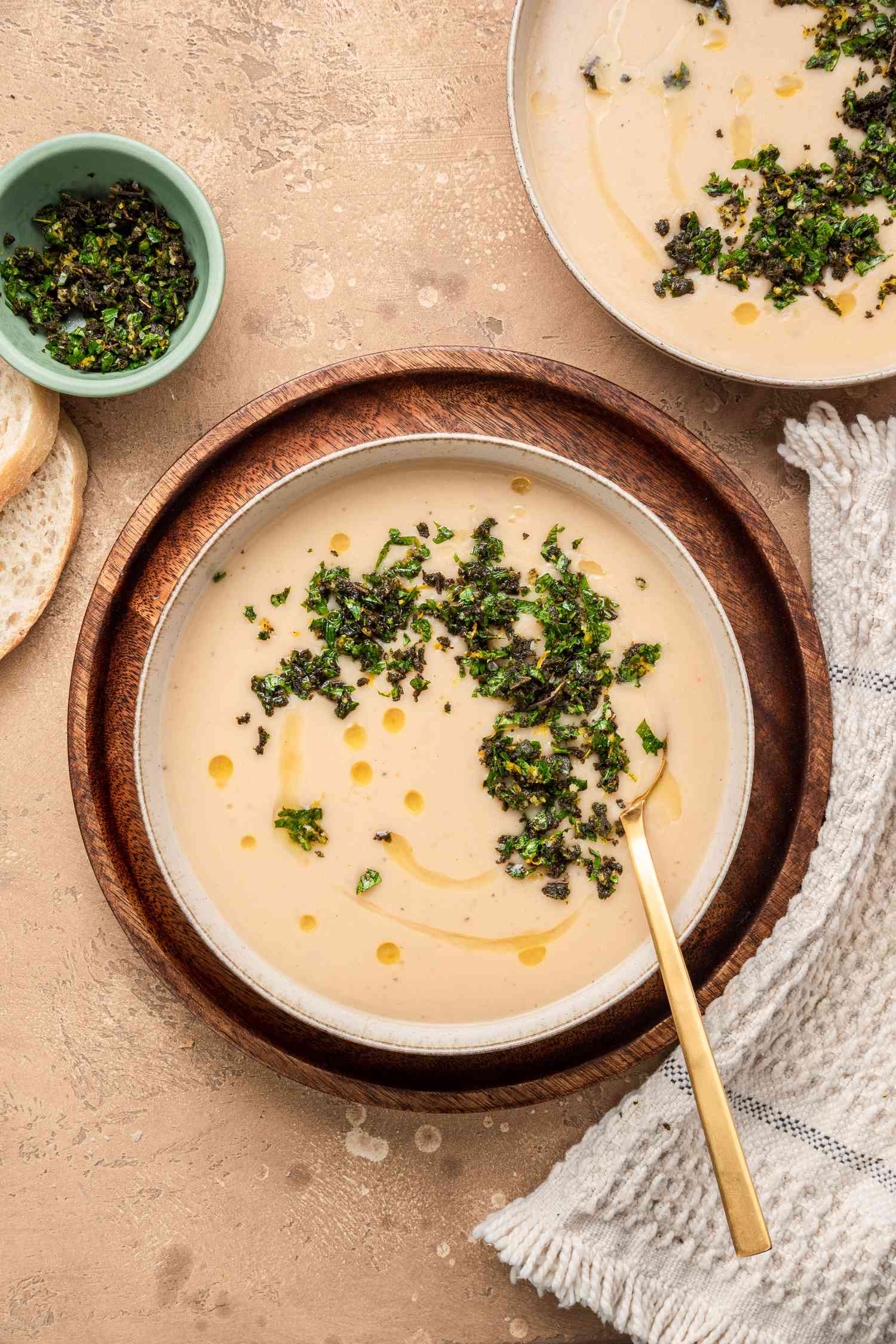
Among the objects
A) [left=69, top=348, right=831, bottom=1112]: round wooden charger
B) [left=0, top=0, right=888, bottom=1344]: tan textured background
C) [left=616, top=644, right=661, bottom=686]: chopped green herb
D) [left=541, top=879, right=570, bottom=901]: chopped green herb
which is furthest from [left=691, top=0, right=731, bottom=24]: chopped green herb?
[left=541, top=879, right=570, bottom=901]: chopped green herb

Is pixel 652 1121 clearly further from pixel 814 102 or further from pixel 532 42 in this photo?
pixel 532 42

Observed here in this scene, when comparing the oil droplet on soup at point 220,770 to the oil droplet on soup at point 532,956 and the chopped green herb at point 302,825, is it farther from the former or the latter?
the oil droplet on soup at point 532,956

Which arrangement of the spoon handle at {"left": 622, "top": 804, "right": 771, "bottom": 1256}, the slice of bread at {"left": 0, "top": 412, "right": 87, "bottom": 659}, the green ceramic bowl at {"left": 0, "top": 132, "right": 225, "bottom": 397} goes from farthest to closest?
the slice of bread at {"left": 0, "top": 412, "right": 87, "bottom": 659} < the green ceramic bowl at {"left": 0, "top": 132, "right": 225, "bottom": 397} < the spoon handle at {"left": 622, "top": 804, "right": 771, "bottom": 1256}

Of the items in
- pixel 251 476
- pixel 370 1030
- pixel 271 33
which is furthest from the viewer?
pixel 271 33

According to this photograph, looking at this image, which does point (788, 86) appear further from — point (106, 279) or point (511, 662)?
point (106, 279)

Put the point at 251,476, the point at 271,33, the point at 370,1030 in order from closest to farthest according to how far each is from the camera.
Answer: the point at 370,1030 < the point at 251,476 < the point at 271,33

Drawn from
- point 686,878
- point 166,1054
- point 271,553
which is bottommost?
point 166,1054

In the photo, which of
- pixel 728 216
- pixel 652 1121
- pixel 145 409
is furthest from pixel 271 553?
pixel 652 1121

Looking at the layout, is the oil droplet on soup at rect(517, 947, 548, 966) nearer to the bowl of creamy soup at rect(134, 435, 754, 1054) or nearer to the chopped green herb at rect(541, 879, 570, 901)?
the bowl of creamy soup at rect(134, 435, 754, 1054)
